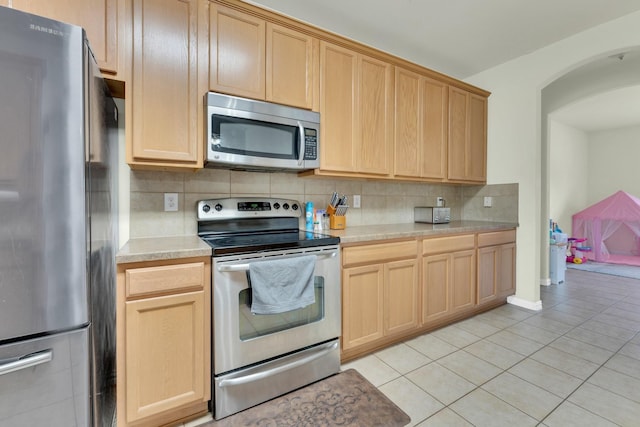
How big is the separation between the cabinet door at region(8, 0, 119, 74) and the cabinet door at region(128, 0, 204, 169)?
0.31 ft

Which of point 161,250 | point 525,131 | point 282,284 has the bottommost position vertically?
point 282,284

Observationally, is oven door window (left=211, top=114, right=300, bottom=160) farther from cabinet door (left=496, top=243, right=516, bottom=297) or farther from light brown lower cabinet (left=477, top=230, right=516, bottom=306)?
cabinet door (left=496, top=243, right=516, bottom=297)

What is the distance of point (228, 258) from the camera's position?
148 centimetres

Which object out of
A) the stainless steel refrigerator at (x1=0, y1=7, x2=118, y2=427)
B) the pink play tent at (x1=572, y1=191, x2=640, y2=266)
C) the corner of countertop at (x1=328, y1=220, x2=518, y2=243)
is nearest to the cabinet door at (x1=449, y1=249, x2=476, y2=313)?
the corner of countertop at (x1=328, y1=220, x2=518, y2=243)

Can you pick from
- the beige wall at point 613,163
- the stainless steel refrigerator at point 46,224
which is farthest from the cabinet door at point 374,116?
the beige wall at point 613,163

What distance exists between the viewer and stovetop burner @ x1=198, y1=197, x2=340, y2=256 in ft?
5.62

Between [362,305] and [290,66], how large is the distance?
1.76m

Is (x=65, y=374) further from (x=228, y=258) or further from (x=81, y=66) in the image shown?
(x=81, y=66)

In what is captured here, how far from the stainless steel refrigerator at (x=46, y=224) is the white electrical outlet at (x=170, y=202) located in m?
0.82

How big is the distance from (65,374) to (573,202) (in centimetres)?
805

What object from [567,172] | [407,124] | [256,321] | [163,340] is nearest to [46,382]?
[163,340]

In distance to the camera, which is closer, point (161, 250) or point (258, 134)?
point (161, 250)

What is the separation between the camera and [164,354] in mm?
1374

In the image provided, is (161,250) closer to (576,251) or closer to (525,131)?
(525,131)
